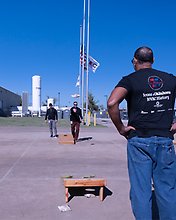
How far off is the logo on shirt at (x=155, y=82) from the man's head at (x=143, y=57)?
0.68ft

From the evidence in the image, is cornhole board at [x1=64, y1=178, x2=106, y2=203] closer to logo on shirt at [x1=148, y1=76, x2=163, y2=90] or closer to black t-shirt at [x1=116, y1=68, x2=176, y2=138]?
black t-shirt at [x1=116, y1=68, x2=176, y2=138]

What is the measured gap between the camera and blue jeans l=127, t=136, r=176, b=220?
3287mm

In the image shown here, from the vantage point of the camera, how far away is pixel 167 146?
3.32 m

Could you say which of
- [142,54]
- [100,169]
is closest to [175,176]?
[142,54]

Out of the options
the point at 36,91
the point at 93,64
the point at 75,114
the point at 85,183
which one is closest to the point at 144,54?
the point at 85,183

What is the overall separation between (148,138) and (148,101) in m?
0.37

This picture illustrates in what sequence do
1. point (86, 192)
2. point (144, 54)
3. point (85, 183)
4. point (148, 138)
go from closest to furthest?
1. point (148, 138)
2. point (144, 54)
3. point (85, 183)
4. point (86, 192)

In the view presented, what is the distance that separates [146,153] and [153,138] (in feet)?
0.54

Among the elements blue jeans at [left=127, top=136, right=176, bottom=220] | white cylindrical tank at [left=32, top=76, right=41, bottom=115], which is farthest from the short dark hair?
white cylindrical tank at [left=32, top=76, right=41, bottom=115]

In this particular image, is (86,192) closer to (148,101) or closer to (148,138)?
(148,138)

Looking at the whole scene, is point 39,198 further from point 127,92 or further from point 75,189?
point 127,92

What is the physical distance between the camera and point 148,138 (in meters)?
3.29

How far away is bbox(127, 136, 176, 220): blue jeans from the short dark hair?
0.82 m

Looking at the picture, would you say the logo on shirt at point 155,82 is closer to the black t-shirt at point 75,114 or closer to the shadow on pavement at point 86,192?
the shadow on pavement at point 86,192
